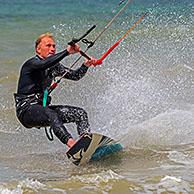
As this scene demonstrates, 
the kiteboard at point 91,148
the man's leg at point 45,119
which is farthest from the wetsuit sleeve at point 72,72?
the kiteboard at point 91,148

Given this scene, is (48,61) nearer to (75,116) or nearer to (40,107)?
(40,107)

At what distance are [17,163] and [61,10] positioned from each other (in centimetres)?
2480

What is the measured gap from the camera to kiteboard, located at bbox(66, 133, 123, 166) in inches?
258

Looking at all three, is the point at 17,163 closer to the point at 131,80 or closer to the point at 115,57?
the point at 131,80

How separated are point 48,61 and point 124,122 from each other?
87.9 inches

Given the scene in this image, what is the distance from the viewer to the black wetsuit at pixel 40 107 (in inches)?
266

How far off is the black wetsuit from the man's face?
3.2 inches

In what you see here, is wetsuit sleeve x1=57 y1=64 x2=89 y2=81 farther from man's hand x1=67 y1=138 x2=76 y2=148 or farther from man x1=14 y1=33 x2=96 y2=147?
man's hand x1=67 y1=138 x2=76 y2=148

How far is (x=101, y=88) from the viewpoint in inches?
447

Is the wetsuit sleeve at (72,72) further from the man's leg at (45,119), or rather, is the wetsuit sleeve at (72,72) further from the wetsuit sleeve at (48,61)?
the man's leg at (45,119)

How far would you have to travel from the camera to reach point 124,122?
8531mm

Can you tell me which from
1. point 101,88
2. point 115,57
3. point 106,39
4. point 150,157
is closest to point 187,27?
point 106,39

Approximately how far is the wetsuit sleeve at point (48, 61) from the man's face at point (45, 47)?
0.19 meters

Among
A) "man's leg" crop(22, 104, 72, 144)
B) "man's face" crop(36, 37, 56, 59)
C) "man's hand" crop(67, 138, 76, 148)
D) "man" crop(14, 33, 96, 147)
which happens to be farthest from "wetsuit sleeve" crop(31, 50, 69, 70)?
"man's hand" crop(67, 138, 76, 148)
